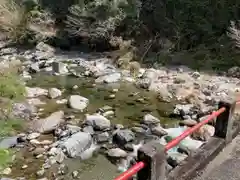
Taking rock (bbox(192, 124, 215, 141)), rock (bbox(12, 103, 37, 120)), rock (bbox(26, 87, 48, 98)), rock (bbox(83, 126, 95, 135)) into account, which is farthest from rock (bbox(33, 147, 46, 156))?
rock (bbox(192, 124, 215, 141))

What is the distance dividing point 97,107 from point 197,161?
146 inches

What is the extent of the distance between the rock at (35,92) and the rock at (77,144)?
2.24 m

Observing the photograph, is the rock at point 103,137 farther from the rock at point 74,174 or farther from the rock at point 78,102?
the rock at point 78,102

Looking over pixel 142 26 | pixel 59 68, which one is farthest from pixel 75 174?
pixel 142 26

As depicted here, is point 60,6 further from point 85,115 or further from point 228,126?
point 228,126

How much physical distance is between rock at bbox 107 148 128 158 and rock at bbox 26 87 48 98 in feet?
9.21

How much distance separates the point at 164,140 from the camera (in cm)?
523

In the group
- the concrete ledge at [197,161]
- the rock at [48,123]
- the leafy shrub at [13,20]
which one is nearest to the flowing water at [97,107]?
the rock at [48,123]

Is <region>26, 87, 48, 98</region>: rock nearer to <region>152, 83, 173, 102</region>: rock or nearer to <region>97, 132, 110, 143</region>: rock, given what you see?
<region>97, 132, 110, 143</region>: rock

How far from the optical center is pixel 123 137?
5090 mm

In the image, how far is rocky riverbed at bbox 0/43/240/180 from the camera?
4.59 meters

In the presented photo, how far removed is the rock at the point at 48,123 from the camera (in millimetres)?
5368

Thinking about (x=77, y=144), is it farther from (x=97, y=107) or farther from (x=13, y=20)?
(x=13, y=20)

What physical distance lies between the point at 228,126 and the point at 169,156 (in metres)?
1.53
